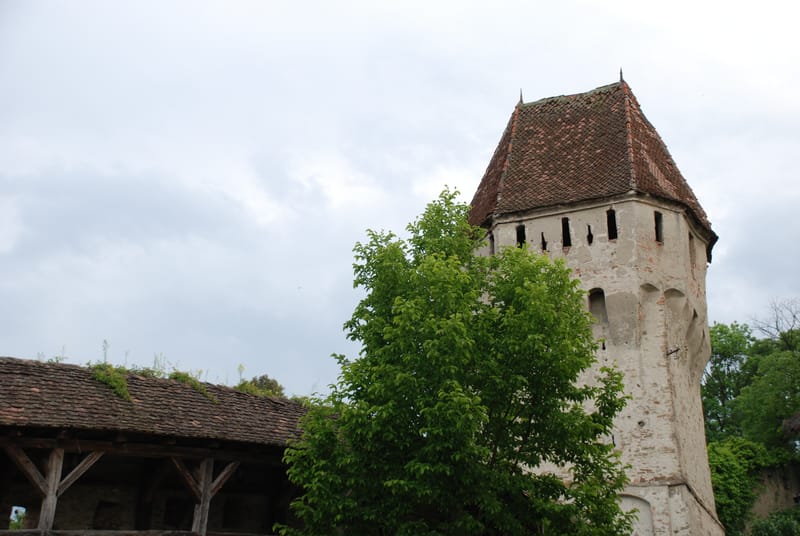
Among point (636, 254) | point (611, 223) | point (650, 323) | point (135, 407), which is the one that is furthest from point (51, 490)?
point (611, 223)

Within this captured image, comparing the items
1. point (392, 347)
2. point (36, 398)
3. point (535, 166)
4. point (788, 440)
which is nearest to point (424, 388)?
point (392, 347)

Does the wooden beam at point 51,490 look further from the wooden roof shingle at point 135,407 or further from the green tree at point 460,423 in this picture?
the green tree at point 460,423

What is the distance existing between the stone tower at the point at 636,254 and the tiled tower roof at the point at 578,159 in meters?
0.04

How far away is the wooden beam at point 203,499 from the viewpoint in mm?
16469

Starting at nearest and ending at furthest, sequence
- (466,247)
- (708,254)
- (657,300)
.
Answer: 1. (466,247)
2. (657,300)
3. (708,254)

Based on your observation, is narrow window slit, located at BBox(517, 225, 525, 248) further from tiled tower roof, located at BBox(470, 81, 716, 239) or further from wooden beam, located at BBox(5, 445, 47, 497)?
wooden beam, located at BBox(5, 445, 47, 497)

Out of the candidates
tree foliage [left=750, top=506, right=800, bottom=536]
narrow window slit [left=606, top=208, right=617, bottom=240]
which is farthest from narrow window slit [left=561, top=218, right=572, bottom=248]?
tree foliage [left=750, top=506, right=800, bottom=536]

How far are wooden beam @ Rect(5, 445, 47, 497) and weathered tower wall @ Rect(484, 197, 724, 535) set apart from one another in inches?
530

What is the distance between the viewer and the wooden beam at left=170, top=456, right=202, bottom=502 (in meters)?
16.2

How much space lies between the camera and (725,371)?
4534 cm

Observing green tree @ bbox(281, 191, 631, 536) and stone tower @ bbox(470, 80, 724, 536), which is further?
stone tower @ bbox(470, 80, 724, 536)

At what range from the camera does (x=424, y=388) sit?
15.0m

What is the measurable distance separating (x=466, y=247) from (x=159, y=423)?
6.44m

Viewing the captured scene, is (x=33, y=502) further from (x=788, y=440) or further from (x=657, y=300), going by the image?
(x=788, y=440)
